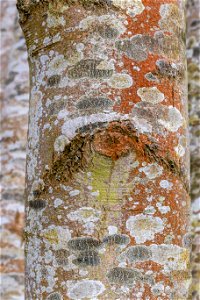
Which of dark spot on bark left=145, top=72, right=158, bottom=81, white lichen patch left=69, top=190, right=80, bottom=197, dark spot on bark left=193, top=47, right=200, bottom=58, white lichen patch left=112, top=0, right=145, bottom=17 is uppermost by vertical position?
dark spot on bark left=193, top=47, right=200, bottom=58

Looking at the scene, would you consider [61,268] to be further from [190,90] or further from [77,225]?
[190,90]

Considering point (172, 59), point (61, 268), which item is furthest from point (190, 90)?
point (61, 268)

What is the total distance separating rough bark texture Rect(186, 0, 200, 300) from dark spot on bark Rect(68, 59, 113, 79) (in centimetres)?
214

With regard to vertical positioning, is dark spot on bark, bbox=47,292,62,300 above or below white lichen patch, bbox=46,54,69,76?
below

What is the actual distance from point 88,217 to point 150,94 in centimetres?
29

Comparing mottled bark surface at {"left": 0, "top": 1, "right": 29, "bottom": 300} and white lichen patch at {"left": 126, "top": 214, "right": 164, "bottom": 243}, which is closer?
white lichen patch at {"left": 126, "top": 214, "right": 164, "bottom": 243}

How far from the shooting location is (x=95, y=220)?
4.19 ft

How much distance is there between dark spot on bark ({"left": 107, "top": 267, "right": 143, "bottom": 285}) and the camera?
1267 millimetres

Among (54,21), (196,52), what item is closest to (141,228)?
(54,21)

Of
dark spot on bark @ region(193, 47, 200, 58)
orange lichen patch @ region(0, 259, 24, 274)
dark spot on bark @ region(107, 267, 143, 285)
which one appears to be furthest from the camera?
orange lichen patch @ region(0, 259, 24, 274)

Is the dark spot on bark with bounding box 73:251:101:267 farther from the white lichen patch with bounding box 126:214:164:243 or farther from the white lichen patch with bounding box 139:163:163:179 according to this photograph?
the white lichen patch with bounding box 139:163:163:179

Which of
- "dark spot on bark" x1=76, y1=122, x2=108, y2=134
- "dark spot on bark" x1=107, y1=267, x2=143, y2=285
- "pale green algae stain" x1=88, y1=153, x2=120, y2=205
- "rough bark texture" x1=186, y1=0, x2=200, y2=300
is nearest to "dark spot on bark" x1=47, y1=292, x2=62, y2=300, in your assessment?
"dark spot on bark" x1=107, y1=267, x2=143, y2=285

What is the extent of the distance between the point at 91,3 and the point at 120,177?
1.27ft

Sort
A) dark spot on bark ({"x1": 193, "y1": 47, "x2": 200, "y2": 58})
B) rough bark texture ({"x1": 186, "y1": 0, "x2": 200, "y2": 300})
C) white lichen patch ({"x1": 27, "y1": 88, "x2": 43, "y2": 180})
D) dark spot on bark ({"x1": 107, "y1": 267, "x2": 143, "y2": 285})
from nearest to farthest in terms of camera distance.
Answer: dark spot on bark ({"x1": 107, "y1": 267, "x2": 143, "y2": 285}) → white lichen patch ({"x1": 27, "y1": 88, "x2": 43, "y2": 180}) → rough bark texture ({"x1": 186, "y1": 0, "x2": 200, "y2": 300}) → dark spot on bark ({"x1": 193, "y1": 47, "x2": 200, "y2": 58})
